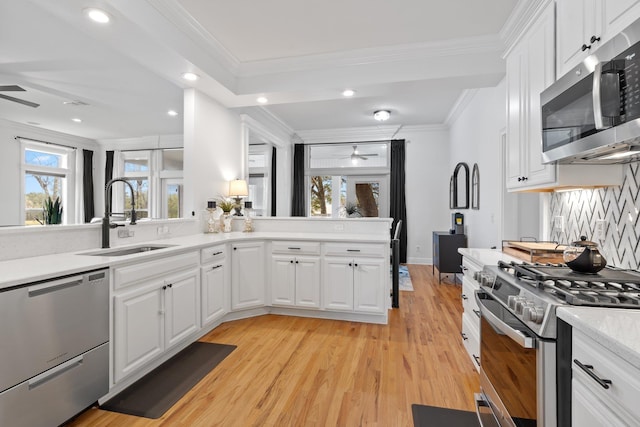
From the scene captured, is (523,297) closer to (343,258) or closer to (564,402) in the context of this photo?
(564,402)

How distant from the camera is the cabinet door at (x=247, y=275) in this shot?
332cm

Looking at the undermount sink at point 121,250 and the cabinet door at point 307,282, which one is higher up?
the undermount sink at point 121,250

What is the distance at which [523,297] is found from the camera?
51.6 inches

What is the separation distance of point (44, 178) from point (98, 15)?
18.7 ft

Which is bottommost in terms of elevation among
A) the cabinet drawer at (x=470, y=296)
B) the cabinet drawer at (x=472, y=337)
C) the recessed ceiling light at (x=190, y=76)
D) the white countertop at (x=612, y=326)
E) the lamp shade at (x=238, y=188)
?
the cabinet drawer at (x=472, y=337)

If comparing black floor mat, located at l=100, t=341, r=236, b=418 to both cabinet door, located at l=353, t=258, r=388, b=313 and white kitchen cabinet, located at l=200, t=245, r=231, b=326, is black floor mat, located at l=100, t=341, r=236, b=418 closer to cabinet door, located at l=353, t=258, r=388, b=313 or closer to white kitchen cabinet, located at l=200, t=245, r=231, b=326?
white kitchen cabinet, located at l=200, t=245, r=231, b=326

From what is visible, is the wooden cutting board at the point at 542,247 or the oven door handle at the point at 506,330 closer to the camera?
the oven door handle at the point at 506,330

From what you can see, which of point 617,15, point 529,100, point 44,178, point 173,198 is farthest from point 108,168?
point 617,15

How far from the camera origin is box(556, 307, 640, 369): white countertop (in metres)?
0.79

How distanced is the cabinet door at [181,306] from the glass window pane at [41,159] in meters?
5.55

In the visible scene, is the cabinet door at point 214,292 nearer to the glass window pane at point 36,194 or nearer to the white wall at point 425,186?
the white wall at point 425,186

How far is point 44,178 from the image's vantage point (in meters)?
6.26

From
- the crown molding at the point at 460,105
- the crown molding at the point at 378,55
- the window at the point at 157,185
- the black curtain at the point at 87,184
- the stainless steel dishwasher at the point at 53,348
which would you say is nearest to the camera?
the stainless steel dishwasher at the point at 53,348

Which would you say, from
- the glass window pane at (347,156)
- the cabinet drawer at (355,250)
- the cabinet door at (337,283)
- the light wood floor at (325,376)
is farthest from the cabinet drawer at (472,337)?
the glass window pane at (347,156)
